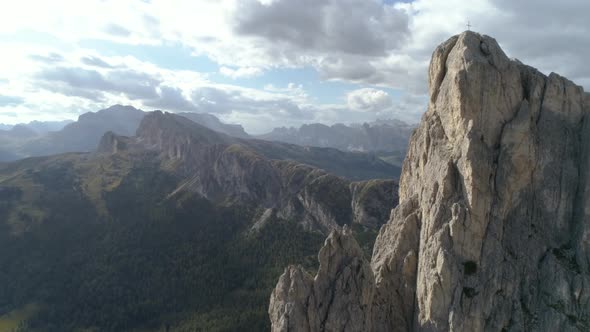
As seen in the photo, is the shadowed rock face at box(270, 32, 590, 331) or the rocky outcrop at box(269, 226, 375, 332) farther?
the rocky outcrop at box(269, 226, 375, 332)

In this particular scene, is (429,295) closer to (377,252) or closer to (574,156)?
(377,252)

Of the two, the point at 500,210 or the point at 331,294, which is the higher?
the point at 500,210

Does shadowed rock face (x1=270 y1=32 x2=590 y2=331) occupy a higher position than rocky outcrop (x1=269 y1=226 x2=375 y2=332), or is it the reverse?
shadowed rock face (x1=270 y1=32 x2=590 y2=331)

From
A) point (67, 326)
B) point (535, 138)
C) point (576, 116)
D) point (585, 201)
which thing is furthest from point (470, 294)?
point (67, 326)

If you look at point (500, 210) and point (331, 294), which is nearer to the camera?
point (500, 210)

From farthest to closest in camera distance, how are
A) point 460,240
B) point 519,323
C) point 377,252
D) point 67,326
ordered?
point 67,326, point 377,252, point 460,240, point 519,323

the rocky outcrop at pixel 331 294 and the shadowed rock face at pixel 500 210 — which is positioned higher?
the shadowed rock face at pixel 500 210

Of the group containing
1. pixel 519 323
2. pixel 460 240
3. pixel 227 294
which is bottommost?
pixel 227 294

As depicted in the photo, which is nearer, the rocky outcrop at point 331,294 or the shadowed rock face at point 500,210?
the shadowed rock face at point 500,210
